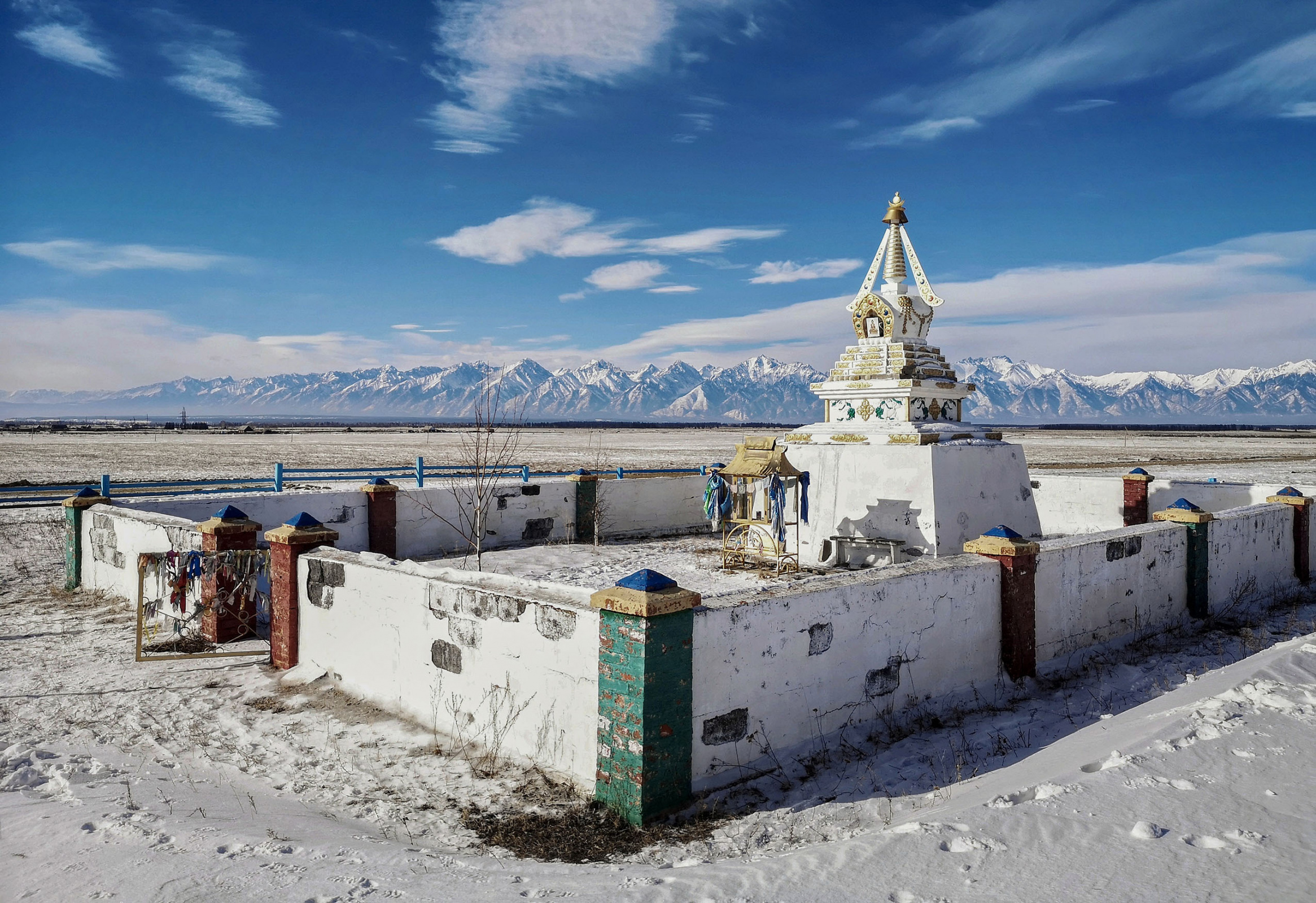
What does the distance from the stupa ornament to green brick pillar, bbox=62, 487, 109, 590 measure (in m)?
12.5

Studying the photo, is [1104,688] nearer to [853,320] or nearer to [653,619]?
[653,619]

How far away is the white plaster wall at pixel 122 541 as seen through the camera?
35.1ft

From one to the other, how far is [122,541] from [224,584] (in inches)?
128

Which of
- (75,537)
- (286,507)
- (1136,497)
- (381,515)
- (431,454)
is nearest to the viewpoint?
(75,537)

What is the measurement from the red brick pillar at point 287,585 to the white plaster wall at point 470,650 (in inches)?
8.0

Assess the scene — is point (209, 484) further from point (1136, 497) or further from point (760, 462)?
point (1136, 497)

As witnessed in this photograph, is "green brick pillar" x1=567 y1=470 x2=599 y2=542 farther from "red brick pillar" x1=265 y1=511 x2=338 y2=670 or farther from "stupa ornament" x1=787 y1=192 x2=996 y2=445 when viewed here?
"red brick pillar" x1=265 y1=511 x2=338 y2=670

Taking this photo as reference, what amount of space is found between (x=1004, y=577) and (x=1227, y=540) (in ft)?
19.8

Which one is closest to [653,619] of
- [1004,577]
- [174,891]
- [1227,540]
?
[174,891]

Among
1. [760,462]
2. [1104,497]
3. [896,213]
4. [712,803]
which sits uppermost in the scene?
[896,213]

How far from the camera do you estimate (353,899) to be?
4117mm

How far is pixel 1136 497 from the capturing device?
643 inches

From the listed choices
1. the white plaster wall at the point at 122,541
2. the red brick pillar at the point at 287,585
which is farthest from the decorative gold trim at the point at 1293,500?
the white plaster wall at the point at 122,541

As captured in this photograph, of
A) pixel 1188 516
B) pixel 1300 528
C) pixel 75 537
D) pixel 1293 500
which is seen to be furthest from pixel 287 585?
pixel 1300 528
